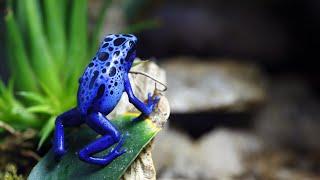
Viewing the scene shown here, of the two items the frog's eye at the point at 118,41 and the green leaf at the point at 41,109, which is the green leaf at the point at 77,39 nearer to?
the green leaf at the point at 41,109

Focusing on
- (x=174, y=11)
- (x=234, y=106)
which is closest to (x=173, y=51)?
(x=174, y=11)

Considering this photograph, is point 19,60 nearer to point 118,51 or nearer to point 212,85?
point 118,51

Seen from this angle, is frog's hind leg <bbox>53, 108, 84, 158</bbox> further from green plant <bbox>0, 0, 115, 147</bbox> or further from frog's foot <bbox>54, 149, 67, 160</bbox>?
green plant <bbox>0, 0, 115, 147</bbox>

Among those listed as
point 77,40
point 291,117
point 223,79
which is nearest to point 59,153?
point 77,40

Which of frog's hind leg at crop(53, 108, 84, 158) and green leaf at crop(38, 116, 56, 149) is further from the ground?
frog's hind leg at crop(53, 108, 84, 158)

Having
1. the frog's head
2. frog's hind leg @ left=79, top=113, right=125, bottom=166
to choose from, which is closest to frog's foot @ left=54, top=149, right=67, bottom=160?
frog's hind leg @ left=79, top=113, right=125, bottom=166

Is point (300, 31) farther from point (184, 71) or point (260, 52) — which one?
point (184, 71)
